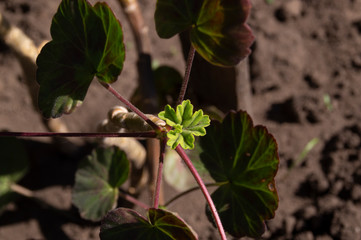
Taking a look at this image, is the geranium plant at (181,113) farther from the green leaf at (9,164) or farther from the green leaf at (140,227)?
the green leaf at (9,164)

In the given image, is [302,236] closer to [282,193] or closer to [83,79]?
[282,193]

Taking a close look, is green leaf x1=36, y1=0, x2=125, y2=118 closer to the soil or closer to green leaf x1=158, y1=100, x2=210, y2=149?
green leaf x1=158, y1=100, x2=210, y2=149

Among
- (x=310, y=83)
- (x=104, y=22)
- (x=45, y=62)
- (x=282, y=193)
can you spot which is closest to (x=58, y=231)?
(x=282, y=193)

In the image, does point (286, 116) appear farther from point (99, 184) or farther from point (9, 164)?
point (9, 164)

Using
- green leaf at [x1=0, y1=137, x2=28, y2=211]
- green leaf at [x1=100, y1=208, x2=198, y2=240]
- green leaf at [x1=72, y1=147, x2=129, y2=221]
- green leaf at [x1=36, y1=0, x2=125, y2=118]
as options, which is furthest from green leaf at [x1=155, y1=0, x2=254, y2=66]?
green leaf at [x1=0, y1=137, x2=28, y2=211]

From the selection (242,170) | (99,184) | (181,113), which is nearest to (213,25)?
(181,113)

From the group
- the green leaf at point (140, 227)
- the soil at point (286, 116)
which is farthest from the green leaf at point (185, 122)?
the soil at point (286, 116)
